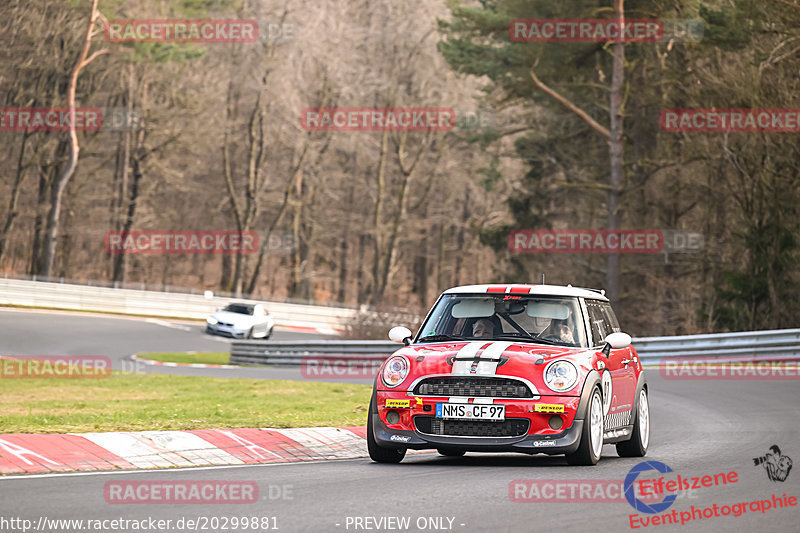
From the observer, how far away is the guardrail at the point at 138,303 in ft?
150

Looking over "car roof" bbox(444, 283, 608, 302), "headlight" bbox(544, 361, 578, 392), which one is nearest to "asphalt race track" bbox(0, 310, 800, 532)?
"headlight" bbox(544, 361, 578, 392)

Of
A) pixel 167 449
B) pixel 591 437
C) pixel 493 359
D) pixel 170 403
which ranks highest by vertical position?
pixel 493 359

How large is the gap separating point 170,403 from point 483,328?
7.40 meters

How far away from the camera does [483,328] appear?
1044 centimetres

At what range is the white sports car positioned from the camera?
138ft

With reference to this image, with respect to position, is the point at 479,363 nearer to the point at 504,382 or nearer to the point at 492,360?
the point at 492,360

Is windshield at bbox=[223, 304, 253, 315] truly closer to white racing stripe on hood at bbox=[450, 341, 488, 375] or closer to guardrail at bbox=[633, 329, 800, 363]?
guardrail at bbox=[633, 329, 800, 363]

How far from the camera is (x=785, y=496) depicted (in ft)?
25.8

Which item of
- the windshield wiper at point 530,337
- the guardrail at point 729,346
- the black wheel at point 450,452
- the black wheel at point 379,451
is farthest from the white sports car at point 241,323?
the windshield wiper at point 530,337

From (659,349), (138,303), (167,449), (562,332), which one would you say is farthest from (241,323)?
(562,332)

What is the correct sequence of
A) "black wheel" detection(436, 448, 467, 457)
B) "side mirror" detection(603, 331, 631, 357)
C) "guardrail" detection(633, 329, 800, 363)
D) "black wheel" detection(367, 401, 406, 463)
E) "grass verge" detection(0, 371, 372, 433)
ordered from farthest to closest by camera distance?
1. "guardrail" detection(633, 329, 800, 363)
2. "grass verge" detection(0, 371, 372, 433)
3. "side mirror" detection(603, 331, 631, 357)
4. "black wheel" detection(436, 448, 467, 457)
5. "black wheel" detection(367, 401, 406, 463)

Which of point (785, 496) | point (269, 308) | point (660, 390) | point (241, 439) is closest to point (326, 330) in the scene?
point (269, 308)

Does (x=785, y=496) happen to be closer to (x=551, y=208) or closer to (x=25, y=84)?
(x=551, y=208)

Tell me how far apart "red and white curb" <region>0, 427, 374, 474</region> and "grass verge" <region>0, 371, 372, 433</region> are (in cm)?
74
